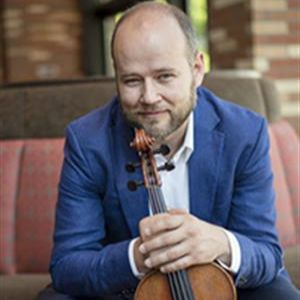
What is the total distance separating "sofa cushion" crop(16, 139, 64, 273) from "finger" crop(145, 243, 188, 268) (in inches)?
35.5

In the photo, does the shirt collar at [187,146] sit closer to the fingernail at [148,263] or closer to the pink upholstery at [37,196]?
the fingernail at [148,263]

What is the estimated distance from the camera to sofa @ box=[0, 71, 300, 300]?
6.81ft

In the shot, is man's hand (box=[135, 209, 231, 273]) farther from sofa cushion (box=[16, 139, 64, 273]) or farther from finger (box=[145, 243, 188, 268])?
sofa cushion (box=[16, 139, 64, 273])

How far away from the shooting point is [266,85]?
7.47ft

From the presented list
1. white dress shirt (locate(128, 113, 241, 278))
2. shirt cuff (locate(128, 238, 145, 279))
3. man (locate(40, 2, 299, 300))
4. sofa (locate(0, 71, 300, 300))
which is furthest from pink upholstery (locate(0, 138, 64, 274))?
shirt cuff (locate(128, 238, 145, 279))

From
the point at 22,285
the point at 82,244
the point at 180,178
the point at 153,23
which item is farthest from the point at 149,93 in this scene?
the point at 22,285

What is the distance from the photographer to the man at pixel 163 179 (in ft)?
4.41

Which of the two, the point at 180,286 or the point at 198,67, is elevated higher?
the point at 198,67

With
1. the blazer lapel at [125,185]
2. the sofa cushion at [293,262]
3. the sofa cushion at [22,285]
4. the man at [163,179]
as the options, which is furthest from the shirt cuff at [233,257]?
the sofa cushion at [22,285]

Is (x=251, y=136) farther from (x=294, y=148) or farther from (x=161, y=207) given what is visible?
(x=294, y=148)

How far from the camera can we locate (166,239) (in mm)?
1206

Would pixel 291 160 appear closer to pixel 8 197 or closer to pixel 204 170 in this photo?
pixel 204 170

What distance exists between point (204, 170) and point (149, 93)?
0.82 feet

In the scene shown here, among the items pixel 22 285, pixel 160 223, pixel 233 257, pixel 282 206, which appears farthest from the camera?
pixel 282 206
